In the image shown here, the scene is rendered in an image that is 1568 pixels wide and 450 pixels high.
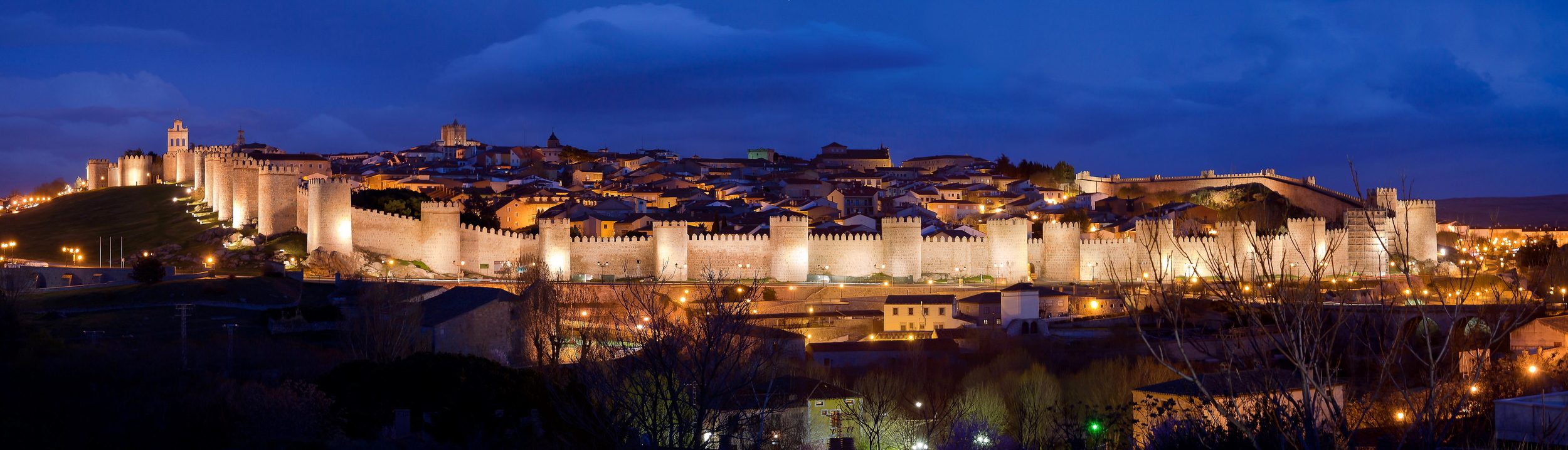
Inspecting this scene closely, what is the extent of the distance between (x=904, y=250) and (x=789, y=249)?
11.0ft

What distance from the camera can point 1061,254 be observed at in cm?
3525

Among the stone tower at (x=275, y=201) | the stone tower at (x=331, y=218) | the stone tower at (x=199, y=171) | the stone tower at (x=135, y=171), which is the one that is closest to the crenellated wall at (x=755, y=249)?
the stone tower at (x=331, y=218)

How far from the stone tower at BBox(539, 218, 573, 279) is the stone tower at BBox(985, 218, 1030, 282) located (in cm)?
1200

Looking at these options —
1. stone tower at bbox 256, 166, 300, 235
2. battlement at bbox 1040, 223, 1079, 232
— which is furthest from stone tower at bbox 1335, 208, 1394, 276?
stone tower at bbox 256, 166, 300, 235

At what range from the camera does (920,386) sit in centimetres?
2062

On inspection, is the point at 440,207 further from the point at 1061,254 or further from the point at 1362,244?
the point at 1362,244

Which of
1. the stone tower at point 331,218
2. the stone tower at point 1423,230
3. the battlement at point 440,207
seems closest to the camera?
the stone tower at point 331,218

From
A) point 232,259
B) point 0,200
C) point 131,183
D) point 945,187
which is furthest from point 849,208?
point 0,200

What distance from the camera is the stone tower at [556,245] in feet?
107

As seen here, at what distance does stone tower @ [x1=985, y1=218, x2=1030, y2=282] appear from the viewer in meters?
34.4

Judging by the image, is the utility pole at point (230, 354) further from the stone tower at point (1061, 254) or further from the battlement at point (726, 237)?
the stone tower at point (1061, 254)

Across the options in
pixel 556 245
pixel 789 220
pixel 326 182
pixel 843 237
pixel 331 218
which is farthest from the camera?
pixel 843 237

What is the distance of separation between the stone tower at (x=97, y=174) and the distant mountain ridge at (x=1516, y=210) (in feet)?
200

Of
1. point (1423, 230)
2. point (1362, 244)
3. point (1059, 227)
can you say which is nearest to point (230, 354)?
point (1059, 227)
